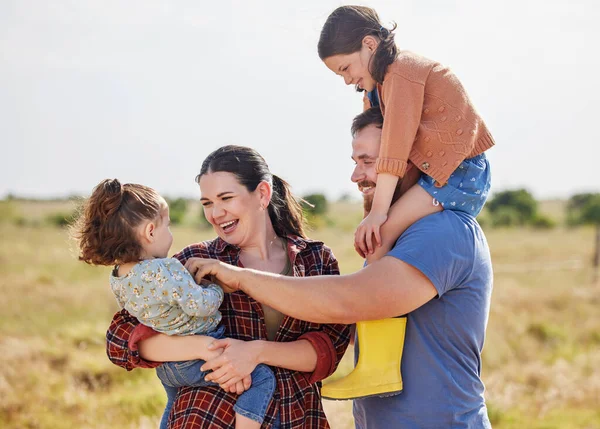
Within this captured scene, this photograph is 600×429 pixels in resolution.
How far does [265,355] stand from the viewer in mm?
2912

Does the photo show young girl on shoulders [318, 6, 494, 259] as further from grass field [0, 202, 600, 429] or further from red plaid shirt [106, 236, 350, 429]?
grass field [0, 202, 600, 429]

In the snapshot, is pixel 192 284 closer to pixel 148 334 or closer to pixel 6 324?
pixel 148 334

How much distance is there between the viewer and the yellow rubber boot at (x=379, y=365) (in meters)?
2.72

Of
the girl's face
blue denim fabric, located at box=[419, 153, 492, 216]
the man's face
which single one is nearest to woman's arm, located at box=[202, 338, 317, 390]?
the man's face

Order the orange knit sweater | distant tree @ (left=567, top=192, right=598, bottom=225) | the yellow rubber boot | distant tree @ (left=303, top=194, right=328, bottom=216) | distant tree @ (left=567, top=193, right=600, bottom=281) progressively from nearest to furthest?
the yellow rubber boot < the orange knit sweater < distant tree @ (left=303, top=194, right=328, bottom=216) < distant tree @ (left=567, top=193, right=600, bottom=281) < distant tree @ (left=567, top=192, right=598, bottom=225)

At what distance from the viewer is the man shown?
260cm

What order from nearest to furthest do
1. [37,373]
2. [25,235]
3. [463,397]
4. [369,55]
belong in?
[463,397], [369,55], [37,373], [25,235]

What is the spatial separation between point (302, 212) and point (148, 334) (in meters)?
1.06

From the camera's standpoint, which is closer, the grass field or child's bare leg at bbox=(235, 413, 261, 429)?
child's bare leg at bbox=(235, 413, 261, 429)

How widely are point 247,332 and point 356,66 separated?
127cm

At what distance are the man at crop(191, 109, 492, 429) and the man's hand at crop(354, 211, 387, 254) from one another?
0.17ft

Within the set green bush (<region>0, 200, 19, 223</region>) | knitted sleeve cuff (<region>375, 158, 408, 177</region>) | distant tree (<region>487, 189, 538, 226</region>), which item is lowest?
distant tree (<region>487, 189, 538, 226</region>)

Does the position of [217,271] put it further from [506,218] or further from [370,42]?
[506,218]

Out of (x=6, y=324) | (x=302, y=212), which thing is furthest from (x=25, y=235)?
(x=302, y=212)
